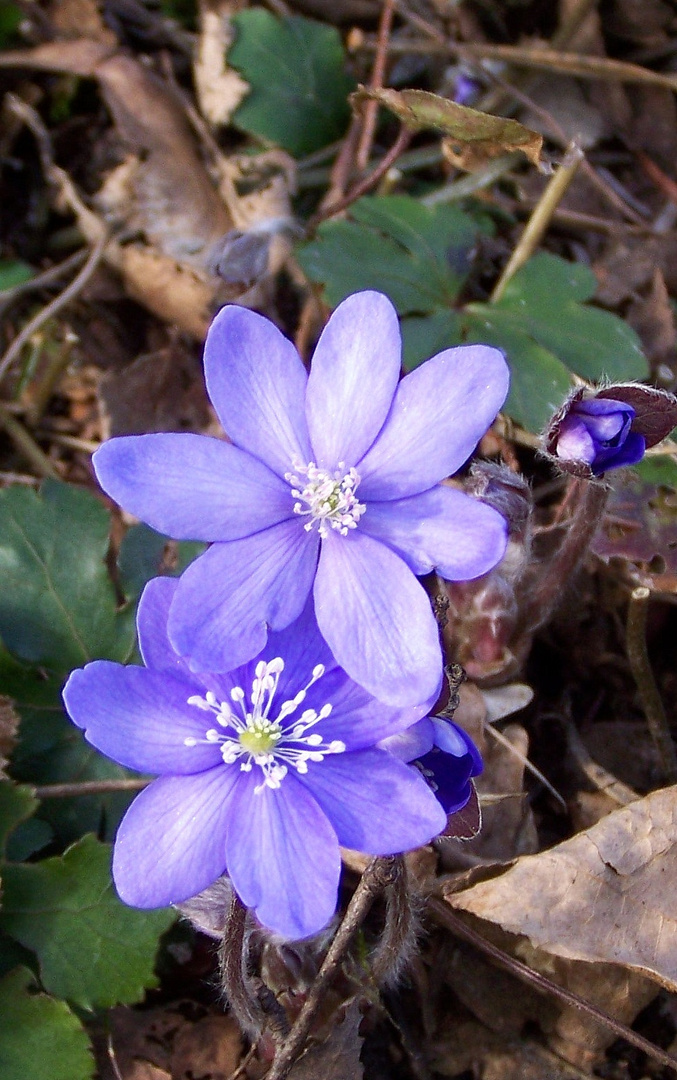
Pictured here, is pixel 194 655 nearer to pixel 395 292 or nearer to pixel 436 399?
pixel 436 399

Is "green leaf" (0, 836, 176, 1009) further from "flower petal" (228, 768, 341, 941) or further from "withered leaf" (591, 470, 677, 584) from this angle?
"withered leaf" (591, 470, 677, 584)

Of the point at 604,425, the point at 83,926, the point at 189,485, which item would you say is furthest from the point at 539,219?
the point at 83,926

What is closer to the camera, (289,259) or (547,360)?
(547,360)

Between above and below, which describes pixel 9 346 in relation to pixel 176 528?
below

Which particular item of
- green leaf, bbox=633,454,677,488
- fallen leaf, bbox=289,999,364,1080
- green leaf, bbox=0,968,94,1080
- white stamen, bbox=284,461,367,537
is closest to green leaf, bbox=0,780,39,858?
green leaf, bbox=0,968,94,1080

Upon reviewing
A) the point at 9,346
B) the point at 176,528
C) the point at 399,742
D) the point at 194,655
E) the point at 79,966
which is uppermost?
the point at 176,528

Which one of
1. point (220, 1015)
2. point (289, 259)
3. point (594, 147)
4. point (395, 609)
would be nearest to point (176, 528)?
point (395, 609)
